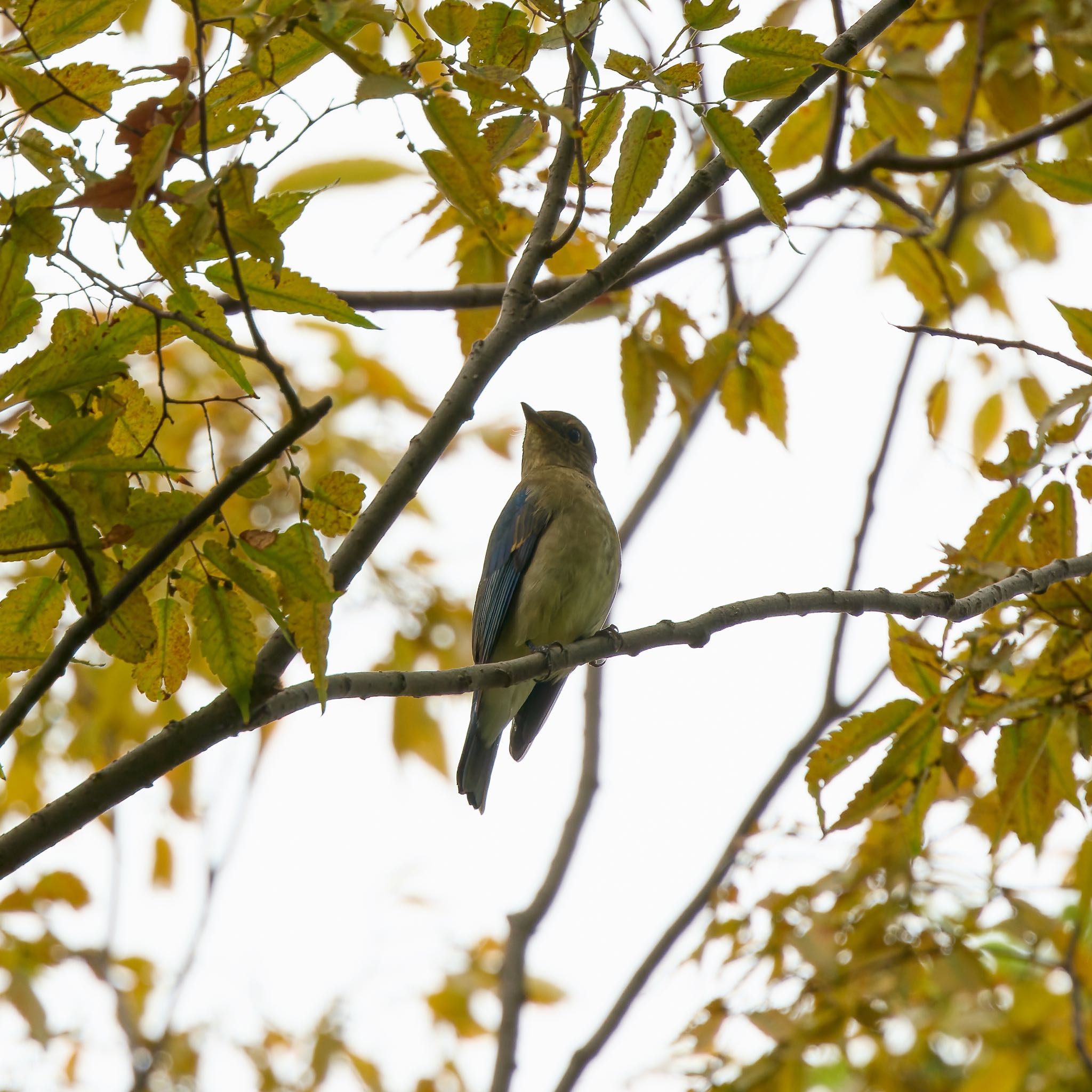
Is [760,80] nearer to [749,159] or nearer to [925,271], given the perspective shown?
[749,159]

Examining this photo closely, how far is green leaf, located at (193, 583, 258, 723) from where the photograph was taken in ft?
6.44

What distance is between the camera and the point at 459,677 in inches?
101

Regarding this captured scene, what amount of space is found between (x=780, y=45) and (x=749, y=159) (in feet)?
0.77

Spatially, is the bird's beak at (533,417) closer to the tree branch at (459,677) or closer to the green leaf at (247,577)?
the tree branch at (459,677)

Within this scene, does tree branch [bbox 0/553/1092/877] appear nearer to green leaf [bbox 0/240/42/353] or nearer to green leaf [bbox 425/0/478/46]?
green leaf [bbox 0/240/42/353]

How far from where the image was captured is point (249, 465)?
1775 mm

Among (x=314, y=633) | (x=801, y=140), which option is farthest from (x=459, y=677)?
(x=801, y=140)

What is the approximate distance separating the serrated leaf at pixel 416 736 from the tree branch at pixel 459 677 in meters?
1.22

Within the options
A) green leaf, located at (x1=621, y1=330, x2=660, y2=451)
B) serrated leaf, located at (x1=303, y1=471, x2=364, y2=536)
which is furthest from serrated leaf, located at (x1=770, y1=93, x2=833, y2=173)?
serrated leaf, located at (x1=303, y1=471, x2=364, y2=536)

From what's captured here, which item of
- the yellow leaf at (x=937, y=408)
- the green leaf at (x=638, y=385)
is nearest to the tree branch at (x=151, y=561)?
the green leaf at (x=638, y=385)

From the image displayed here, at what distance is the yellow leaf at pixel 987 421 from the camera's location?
5633 mm

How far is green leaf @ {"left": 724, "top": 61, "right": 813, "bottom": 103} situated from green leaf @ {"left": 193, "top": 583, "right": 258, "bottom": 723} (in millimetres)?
1241

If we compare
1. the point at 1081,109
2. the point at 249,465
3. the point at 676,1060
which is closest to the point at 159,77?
the point at 249,465

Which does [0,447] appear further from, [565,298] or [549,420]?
[549,420]
